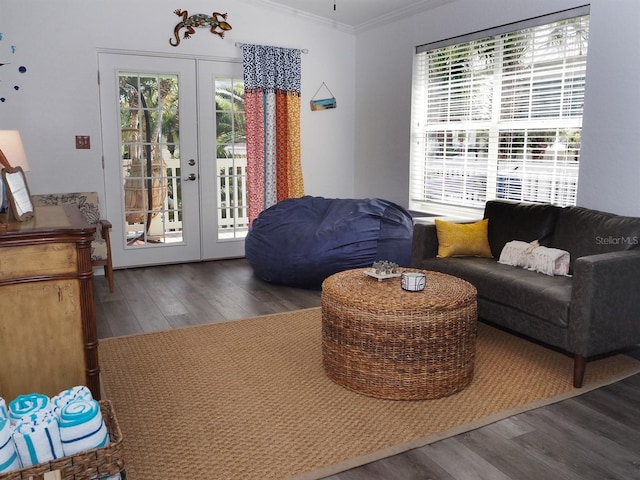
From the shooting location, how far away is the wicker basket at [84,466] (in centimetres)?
157

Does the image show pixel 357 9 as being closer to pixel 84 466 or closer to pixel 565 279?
pixel 565 279

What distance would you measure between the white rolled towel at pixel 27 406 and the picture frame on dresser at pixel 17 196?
2.83 feet

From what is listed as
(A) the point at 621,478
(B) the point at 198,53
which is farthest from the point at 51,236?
(B) the point at 198,53

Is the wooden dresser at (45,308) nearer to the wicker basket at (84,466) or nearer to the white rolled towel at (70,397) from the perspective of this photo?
the white rolled towel at (70,397)

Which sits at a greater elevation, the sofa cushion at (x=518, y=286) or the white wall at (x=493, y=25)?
the white wall at (x=493, y=25)

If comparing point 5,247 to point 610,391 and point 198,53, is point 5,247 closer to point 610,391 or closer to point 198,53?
Answer: point 610,391

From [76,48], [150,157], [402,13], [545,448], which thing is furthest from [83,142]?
[545,448]

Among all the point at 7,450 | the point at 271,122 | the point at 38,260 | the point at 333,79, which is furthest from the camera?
the point at 333,79

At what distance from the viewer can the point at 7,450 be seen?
1585 millimetres

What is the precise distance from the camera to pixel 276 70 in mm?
5992

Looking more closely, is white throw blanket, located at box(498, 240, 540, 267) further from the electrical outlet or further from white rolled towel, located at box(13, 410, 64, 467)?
the electrical outlet

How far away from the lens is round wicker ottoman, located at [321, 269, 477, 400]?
264 centimetres

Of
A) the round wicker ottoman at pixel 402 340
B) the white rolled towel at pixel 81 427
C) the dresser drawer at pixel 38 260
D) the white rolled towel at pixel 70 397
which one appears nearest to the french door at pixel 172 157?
the round wicker ottoman at pixel 402 340

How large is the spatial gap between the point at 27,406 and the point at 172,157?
4.26m
